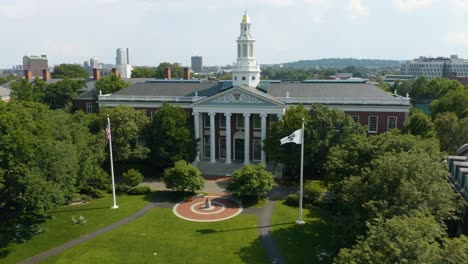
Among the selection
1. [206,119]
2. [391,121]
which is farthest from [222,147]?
[391,121]

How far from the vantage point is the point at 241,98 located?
50188mm

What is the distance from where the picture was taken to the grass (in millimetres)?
26209

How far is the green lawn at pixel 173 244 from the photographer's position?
89.5 feet

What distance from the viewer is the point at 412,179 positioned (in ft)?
71.9

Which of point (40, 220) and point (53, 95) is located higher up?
point (53, 95)

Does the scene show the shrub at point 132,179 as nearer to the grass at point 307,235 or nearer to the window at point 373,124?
the grass at point 307,235

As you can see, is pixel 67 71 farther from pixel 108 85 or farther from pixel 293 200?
pixel 293 200

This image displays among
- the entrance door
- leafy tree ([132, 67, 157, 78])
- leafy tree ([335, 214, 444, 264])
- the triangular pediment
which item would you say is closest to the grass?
leafy tree ([335, 214, 444, 264])

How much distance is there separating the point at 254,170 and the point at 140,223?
41.4 feet

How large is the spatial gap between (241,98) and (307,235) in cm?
2415

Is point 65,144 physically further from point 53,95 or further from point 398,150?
point 53,95

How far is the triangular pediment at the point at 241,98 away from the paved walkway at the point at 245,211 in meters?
11.3

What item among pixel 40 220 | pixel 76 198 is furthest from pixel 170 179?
pixel 40 220

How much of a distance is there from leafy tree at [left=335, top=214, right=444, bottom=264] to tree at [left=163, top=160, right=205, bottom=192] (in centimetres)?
2430
